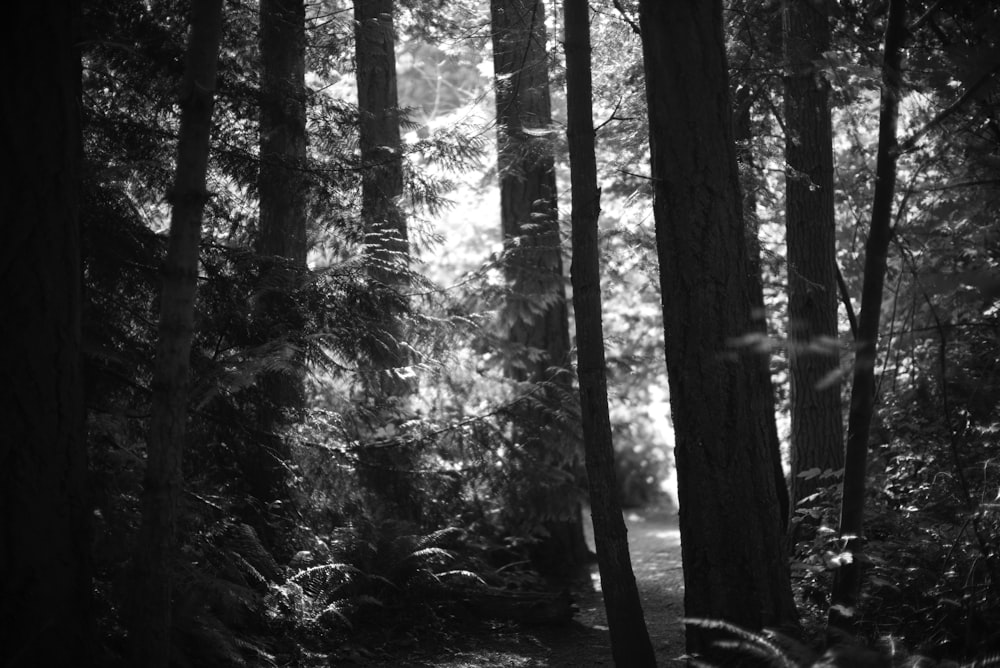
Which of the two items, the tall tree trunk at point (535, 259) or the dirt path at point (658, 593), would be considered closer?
the dirt path at point (658, 593)

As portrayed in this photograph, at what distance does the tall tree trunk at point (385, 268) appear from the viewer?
27.4 ft

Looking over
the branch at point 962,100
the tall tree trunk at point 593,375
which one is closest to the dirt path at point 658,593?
the tall tree trunk at point 593,375

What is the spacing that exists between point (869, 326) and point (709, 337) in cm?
111

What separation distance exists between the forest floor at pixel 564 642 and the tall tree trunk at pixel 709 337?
1707 mm

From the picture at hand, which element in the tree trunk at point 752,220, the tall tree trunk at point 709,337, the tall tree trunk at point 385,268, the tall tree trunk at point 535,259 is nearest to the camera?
the tall tree trunk at point 709,337

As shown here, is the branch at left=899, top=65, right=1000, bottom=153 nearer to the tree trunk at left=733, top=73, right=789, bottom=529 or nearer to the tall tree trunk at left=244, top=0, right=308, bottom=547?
the tree trunk at left=733, top=73, right=789, bottom=529

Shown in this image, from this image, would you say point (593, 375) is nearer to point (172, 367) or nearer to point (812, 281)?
point (172, 367)

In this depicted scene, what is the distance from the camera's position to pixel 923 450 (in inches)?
336

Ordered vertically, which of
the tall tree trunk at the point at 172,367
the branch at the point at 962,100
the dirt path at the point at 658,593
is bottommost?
the dirt path at the point at 658,593

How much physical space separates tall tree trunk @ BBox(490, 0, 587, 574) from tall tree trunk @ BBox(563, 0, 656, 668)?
1.96 m

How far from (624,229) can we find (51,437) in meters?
7.15

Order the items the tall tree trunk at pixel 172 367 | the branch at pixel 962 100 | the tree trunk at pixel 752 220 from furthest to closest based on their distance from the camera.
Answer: the tree trunk at pixel 752 220 < the tall tree trunk at pixel 172 367 < the branch at pixel 962 100

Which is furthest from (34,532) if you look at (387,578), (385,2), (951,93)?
(385,2)

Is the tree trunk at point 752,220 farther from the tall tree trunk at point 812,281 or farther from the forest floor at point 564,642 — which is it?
the forest floor at point 564,642
